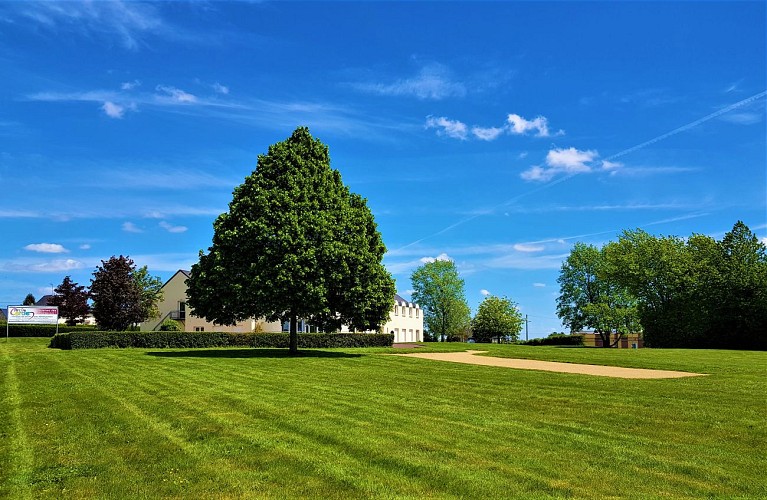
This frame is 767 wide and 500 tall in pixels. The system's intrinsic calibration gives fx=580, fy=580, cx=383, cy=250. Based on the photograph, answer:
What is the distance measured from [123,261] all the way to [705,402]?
54.1 m

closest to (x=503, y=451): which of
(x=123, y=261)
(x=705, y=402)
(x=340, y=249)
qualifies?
(x=705, y=402)

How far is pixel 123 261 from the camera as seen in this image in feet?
186

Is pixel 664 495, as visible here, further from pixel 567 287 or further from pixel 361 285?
pixel 567 287

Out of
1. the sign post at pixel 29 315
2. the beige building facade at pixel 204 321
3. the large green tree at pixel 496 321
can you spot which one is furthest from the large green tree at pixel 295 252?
the large green tree at pixel 496 321

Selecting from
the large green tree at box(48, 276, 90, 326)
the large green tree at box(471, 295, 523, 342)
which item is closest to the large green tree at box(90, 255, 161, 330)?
the large green tree at box(48, 276, 90, 326)

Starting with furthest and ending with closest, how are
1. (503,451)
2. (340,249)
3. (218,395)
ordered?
(340,249), (218,395), (503,451)

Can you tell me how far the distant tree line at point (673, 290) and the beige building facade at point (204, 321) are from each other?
23212mm

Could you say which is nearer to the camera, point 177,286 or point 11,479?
point 11,479

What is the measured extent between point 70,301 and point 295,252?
55546 mm

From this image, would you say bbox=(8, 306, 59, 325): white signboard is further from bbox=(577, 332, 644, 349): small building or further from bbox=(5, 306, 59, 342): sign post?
bbox=(577, 332, 644, 349): small building

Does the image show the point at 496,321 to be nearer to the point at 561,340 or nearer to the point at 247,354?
the point at 561,340

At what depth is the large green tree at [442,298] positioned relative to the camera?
9888cm

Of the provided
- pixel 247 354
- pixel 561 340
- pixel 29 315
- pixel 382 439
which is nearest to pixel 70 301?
pixel 29 315

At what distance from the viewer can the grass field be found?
7.16 metres
